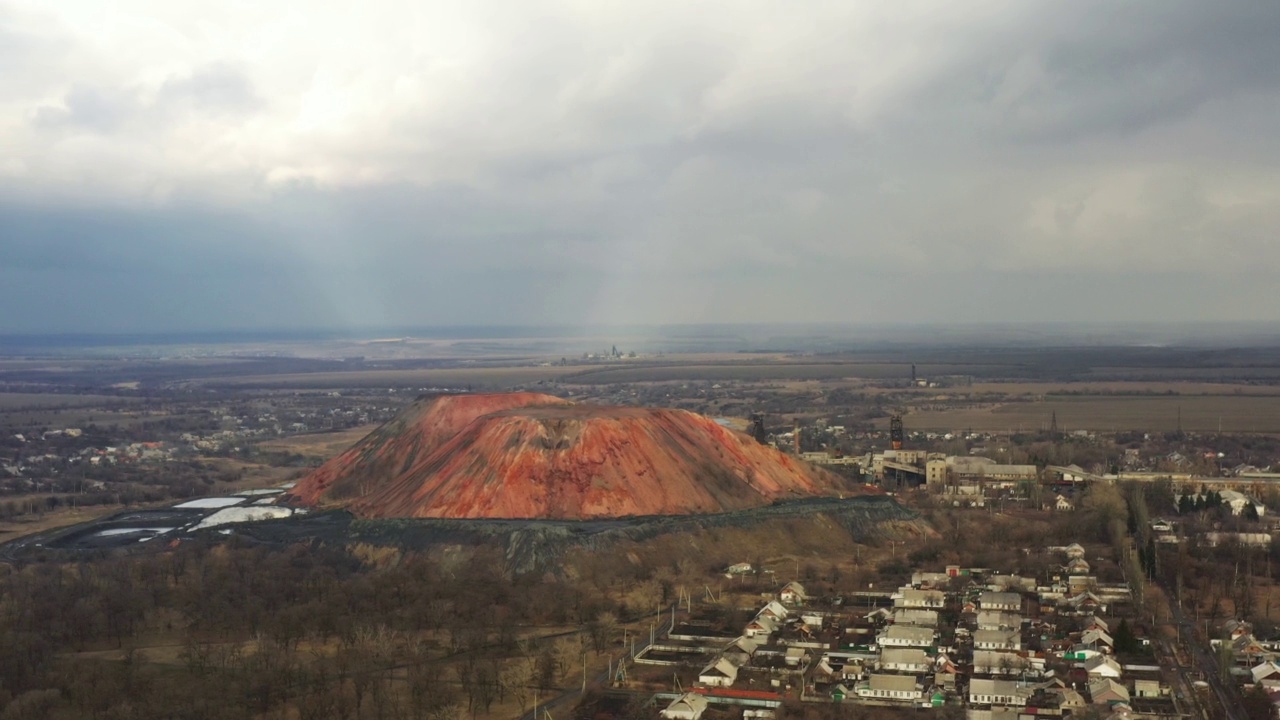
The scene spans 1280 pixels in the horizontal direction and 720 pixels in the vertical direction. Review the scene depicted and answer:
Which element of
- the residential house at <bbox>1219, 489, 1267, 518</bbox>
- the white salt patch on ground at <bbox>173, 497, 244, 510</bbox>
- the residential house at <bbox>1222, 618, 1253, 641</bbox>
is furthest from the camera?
the white salt patch on ground at <bbox>173, 497, 244, 510</bbox>

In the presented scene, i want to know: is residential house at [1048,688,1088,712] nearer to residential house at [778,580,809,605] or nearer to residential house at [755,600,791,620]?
residential house at [755,600,791,620]

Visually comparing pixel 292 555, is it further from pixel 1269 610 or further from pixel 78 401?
pixel 78 401

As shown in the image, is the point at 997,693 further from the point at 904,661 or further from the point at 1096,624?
the point at 1096,624

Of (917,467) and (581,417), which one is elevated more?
(581,417)

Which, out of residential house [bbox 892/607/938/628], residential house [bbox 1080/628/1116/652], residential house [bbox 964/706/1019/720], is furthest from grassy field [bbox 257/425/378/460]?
residential house [bbox 964/706/1019/720]

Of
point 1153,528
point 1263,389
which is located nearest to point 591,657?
point 1153,528
